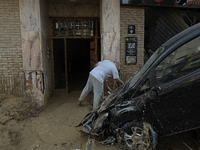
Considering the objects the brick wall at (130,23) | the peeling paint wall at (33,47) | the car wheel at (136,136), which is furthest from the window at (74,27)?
the car wheel at (136,136)

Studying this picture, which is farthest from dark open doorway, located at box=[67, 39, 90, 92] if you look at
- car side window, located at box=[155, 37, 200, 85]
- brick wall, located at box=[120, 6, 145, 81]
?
car side window, located at box=[155, 37, 200, 85]

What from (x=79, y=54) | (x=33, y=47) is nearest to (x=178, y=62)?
(x=33, y=47)

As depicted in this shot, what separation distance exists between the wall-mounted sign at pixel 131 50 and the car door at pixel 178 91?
2924mm

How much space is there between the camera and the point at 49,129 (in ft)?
13.5

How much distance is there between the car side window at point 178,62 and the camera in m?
2.70

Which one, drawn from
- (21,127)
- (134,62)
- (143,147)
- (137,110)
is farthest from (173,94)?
(21,127)

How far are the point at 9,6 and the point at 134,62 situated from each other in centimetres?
443

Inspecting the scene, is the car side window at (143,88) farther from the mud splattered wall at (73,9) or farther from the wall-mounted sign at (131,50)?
the mud splattered wall at (73,9)

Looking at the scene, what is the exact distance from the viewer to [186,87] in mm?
2555

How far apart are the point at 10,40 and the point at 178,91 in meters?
5.03

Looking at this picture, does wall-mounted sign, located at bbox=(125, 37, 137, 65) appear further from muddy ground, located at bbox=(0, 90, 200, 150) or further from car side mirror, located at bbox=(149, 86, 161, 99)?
car side mirror, located at bbox=(149, 86, 161, 99)

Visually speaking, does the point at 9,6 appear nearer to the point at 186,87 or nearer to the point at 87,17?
the point at 87,17

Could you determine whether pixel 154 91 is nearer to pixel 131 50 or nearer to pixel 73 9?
pixel 131 50

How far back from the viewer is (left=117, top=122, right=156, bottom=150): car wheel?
269 centimetres
